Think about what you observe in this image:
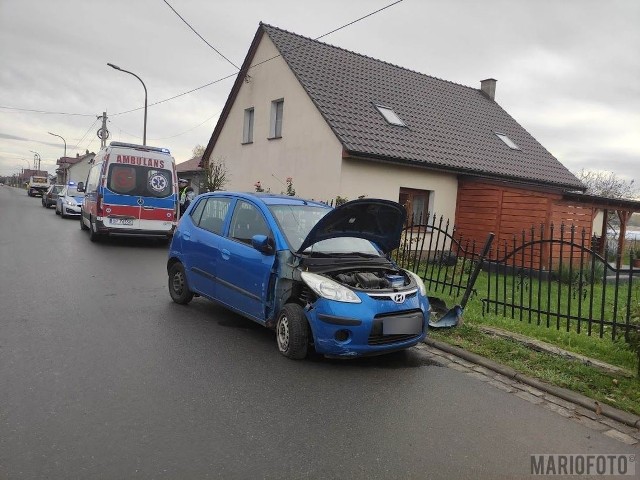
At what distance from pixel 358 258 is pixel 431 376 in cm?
143

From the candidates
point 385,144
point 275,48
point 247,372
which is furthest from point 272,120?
point 247,372

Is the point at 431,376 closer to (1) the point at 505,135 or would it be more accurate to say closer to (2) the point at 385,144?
(2) the point at 385,144

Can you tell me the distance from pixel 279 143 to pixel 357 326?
504 inches

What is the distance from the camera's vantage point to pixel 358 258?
5.41 meters

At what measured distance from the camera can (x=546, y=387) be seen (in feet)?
→ 15.3

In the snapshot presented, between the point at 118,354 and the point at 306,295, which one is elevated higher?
the point at 306,295

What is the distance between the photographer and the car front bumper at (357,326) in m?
4.67

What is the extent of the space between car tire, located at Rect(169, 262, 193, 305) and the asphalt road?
2.36 feet

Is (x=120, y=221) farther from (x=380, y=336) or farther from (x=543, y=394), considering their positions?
(x=543, y=394)

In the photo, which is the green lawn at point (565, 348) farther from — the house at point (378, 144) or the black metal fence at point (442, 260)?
the house at point (378, 144)

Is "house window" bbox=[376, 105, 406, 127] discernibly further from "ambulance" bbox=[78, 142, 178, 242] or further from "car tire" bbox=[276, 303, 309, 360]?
"car tire" bbox=[276, 303, 309, 360]

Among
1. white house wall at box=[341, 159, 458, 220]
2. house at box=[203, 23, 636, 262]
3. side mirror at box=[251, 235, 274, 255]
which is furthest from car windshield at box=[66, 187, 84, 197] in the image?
side mirror at box=[251, 235, 274, 255]

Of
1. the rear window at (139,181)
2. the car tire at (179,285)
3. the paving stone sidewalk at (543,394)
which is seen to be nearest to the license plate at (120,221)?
the rear window at (139,181)

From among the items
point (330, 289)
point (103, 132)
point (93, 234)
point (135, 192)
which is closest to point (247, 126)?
point (135, 192)
